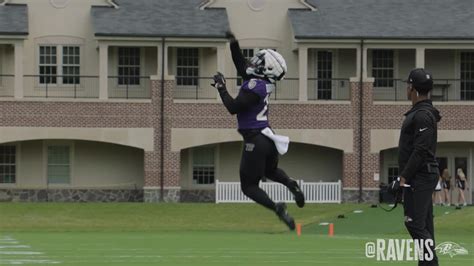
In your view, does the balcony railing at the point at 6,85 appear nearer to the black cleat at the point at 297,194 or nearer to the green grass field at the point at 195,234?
the green grass field at the point at 195,234

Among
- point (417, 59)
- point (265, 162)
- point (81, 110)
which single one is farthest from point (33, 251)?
point (417, 59)

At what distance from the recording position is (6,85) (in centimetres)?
5906

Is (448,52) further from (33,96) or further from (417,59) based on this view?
(33,96)

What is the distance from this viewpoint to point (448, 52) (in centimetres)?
6238

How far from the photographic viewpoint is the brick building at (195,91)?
5822 cm

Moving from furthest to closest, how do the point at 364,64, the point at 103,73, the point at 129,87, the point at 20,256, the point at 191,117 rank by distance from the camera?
the point at 129,87 → the point at 364,64 → the point at 191,117 → the point at 103,73 → the point at 20,256

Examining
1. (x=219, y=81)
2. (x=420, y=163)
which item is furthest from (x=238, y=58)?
(x=420, y=163)

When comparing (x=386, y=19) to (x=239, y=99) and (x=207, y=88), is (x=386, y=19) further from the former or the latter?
(x=239, y=99)

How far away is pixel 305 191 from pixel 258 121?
4304 centimetres

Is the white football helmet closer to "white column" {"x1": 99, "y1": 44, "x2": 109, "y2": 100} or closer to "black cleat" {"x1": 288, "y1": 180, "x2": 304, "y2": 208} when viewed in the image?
"black cleat" {"x1": 288, "y1": 180, "x2": 304, "y2": 208}

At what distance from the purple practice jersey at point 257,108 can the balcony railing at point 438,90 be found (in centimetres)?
4556

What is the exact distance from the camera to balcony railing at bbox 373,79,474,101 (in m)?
61.1

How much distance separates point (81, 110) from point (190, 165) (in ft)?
20.8

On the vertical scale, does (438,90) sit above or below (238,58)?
above
